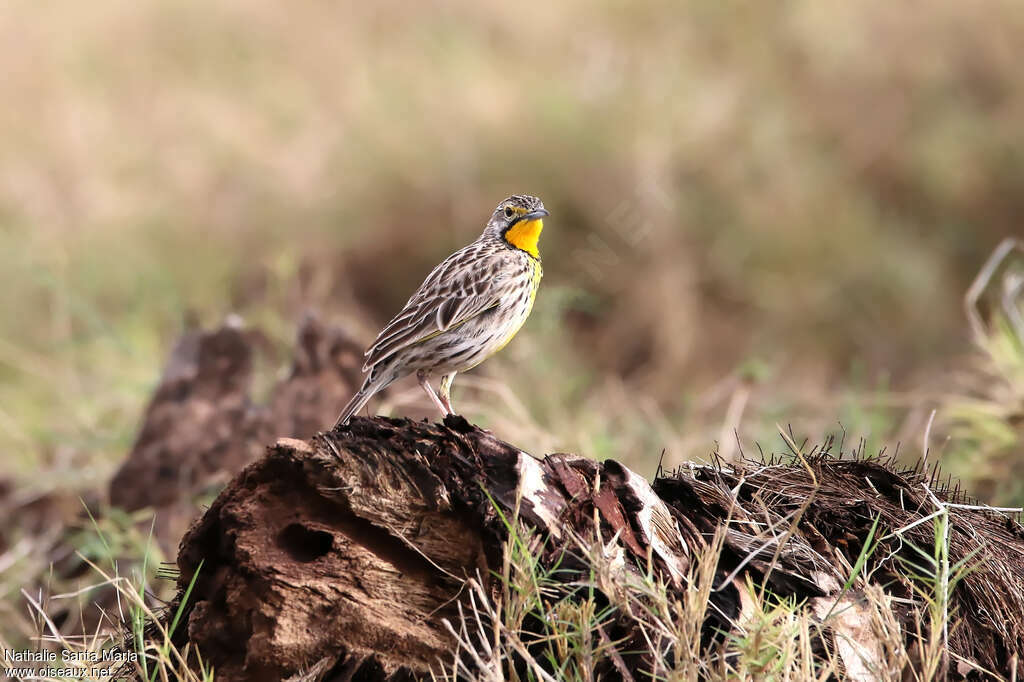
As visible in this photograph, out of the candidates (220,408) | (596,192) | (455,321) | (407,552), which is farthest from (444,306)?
(596,192)

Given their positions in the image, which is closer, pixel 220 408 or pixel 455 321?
pixel 455 321

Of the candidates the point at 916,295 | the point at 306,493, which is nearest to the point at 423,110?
the point at 916,295

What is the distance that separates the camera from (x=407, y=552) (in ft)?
11.2

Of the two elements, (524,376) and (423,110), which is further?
(423,110)

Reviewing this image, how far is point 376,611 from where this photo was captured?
3.36 metres

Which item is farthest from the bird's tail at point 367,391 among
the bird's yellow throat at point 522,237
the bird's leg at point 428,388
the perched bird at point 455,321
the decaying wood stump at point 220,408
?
the decaying wood stump at point 220,408

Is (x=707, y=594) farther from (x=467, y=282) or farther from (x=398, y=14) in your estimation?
(x=398, y=14)

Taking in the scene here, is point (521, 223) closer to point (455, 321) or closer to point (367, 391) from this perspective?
point (455, 321)

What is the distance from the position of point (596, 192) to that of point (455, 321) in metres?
6.63

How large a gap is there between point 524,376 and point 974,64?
22.6ft

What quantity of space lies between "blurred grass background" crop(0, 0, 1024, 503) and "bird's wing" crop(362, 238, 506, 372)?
345cm

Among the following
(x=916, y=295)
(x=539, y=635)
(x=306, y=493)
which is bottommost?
(x=916, y=295)

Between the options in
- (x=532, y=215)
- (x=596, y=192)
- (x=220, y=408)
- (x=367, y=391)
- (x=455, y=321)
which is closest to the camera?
(x=455, y=321)

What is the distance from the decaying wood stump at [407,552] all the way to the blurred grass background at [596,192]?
5156mm
